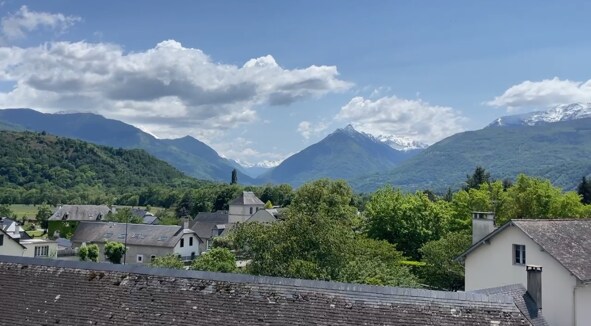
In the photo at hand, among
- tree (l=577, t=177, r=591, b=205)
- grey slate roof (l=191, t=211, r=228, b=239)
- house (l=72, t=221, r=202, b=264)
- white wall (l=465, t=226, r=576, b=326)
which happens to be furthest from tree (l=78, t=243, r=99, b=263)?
tree (l=577, t=177, r=591, b=205)

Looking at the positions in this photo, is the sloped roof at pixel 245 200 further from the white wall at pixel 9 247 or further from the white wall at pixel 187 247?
the white wall at pixel 9 247

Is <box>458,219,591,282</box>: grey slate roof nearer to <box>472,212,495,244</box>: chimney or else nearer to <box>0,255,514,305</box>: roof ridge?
<box>472,212,495,244</box>: chimney

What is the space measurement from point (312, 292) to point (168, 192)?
584 feet

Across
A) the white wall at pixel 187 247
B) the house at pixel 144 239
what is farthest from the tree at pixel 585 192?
the house at pixel 144 239

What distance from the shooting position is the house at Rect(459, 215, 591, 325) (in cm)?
2294

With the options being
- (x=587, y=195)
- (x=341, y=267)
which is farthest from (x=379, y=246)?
(x=587, y=195)

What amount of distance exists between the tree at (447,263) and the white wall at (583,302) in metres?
13.0

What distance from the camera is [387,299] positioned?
1134 cm

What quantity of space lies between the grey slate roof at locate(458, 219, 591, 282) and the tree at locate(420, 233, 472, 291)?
8730 mm

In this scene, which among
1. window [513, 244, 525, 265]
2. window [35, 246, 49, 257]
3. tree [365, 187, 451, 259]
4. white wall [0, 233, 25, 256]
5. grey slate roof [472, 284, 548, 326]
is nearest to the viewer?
grey slate roof [472, 284, 548, 326]

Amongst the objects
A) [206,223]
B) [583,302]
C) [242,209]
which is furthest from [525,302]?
[242,209]

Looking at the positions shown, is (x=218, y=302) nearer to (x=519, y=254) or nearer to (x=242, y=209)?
(x=519, y=254)

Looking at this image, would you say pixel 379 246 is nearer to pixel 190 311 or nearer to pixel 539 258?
pixel 539 258

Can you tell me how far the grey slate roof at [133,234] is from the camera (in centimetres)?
7160
